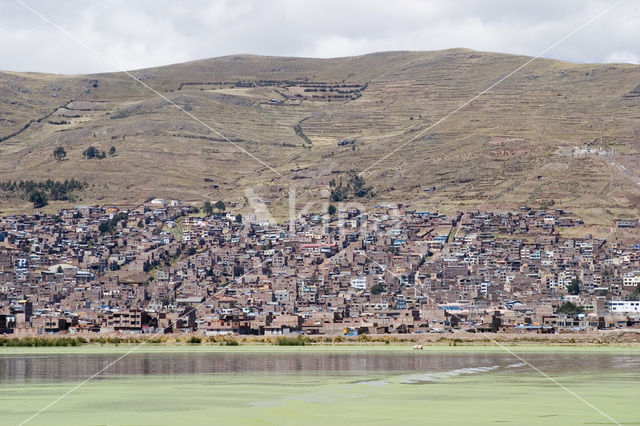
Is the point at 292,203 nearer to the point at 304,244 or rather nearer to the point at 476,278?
the point at 304,244

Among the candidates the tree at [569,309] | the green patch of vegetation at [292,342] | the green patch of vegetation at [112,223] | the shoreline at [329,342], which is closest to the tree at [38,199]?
the green patch of vegetation at [112,223]

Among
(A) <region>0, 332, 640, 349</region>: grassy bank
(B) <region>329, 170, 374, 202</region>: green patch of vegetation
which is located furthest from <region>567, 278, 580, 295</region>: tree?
(B) <region>329, 170, 374, 202</region>: green patch of vegetation

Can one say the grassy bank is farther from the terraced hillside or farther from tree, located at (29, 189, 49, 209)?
tree, located at (29, 189, 49, 209)

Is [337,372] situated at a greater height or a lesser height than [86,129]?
lesser

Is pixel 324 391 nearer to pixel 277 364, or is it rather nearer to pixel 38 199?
pixel 277 364

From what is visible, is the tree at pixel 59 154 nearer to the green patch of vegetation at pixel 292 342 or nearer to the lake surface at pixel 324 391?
the green patch of vegetation at pixel 292 342

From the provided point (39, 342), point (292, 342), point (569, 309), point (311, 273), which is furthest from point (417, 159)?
point (39, 342)

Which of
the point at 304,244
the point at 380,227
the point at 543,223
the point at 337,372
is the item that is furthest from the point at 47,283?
the point at 337,372
